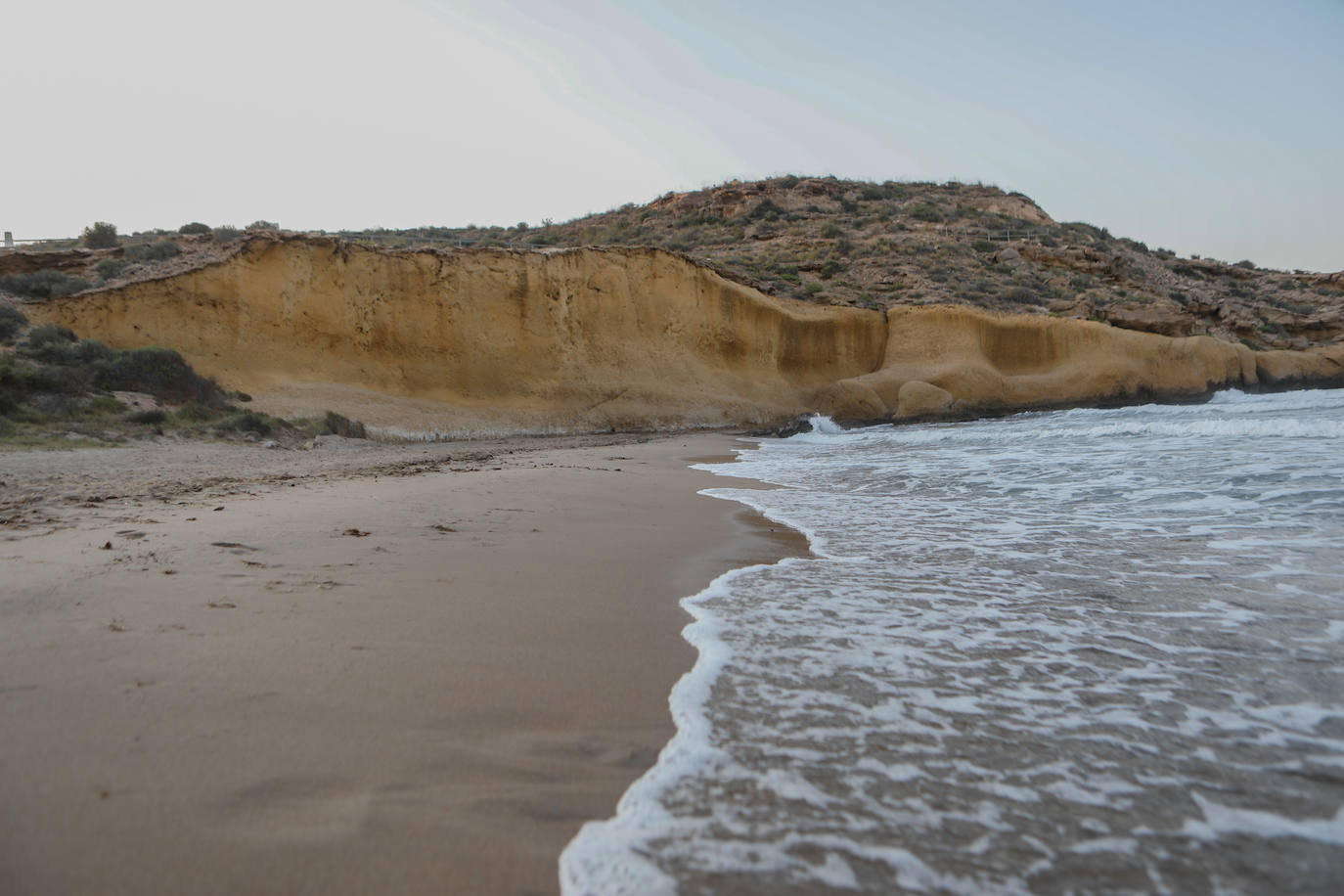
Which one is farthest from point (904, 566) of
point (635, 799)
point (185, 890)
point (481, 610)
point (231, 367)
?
point (231, 367)

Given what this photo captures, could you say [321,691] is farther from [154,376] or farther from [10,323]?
[10,323]

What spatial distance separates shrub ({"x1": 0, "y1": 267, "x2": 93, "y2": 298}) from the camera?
49.0 ft

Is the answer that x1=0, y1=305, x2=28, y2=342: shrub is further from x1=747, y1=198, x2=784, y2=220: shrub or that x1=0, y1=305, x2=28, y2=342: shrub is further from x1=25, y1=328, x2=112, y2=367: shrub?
x1=747, y1=198, x2=784, y2=220: shrub

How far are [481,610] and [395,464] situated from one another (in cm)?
A: 653

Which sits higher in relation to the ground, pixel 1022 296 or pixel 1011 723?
pixel 1022 296

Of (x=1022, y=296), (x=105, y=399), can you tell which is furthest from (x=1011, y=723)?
(x=1022, y=296)

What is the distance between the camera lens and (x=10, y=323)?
12.9 metres

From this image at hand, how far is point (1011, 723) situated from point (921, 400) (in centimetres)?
1831

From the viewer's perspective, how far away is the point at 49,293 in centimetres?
1492

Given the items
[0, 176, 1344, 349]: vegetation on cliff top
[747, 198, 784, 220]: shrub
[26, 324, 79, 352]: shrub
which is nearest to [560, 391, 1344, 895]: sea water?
[26, 324, 79, 352]: shrub

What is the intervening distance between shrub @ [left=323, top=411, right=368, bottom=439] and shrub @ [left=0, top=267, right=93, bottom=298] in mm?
6303

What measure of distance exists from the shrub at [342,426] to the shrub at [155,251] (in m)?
6.74

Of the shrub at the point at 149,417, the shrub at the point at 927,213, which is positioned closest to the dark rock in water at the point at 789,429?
the shrub at the point at 149,417

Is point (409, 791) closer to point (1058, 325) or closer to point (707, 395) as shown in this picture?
point (707, 395)
